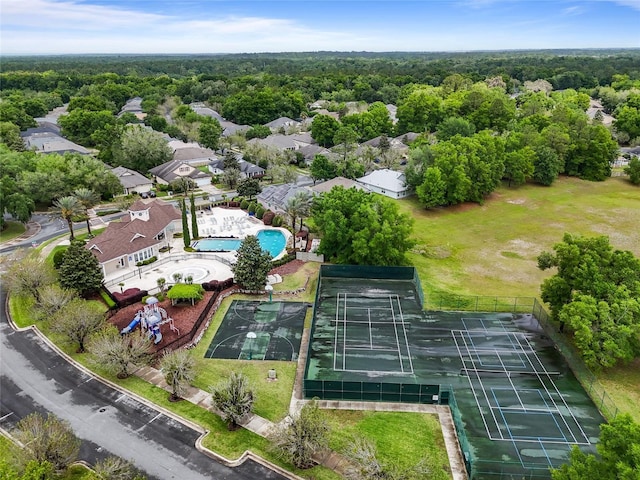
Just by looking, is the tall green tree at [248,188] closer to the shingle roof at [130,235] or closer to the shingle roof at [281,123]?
the shingle roof at [130,235]

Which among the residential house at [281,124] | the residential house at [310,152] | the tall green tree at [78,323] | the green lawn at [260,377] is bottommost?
the green lawn at [260,377]

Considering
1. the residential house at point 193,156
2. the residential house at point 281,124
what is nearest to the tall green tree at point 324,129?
the residential house at point 281,124

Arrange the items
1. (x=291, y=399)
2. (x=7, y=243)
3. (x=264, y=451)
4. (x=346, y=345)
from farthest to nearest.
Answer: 1. (x=7, y=243)
2. (x=346, y=345)
3. (x=291, y=399)
4. (x=264, y=451)

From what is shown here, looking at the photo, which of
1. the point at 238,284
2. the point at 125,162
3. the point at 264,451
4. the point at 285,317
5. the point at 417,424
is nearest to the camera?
the point at 264,451

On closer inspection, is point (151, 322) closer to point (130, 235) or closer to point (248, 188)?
point (130, 235)

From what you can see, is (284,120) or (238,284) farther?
(284,120)

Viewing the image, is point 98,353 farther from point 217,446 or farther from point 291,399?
point 291,399

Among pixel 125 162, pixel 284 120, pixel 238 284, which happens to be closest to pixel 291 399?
pixel 238 284
